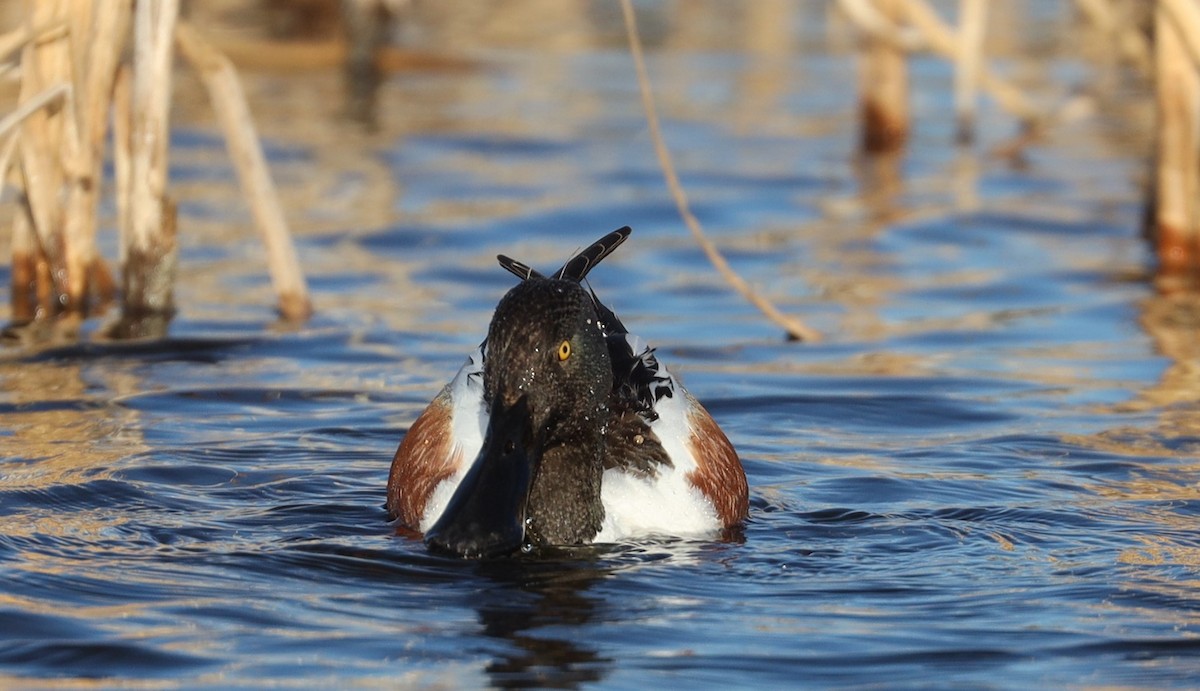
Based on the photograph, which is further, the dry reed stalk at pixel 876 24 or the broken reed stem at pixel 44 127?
the dry reed stalk at pixel 876 24

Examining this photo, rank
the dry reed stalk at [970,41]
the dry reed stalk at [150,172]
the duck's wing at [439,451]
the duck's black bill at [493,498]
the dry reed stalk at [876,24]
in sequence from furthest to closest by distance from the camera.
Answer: the dry reed stalk at [876,24]
the dry reed stalk at [970,41]
the dry reed stalk at [150,172]
the duck's wing at [439,451]
the duck's black bill at [493,498]

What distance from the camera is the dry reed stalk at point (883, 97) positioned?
39.1 ft

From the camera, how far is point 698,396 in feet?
23.5

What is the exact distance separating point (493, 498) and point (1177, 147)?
5.03 m

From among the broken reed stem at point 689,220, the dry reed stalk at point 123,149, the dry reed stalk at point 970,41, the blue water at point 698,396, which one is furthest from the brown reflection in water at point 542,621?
the dry reed stalk at point 970,41

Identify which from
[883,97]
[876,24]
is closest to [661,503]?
[876,24]

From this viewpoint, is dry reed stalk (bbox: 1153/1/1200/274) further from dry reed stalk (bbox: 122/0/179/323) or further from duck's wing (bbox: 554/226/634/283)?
dry reed stalk (bbox: 122/0/179/323)

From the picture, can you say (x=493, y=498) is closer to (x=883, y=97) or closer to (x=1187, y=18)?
(x=1187, y=18)

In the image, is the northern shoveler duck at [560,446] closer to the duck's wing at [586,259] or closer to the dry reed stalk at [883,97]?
the duck's wing at [586,259]

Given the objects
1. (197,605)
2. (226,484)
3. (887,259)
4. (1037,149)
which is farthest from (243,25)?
(197,605)

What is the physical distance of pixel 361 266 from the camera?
9555mm

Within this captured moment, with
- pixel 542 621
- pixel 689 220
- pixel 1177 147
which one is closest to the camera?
pixel 542 621

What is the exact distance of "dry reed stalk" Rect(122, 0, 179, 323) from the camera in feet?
22.6

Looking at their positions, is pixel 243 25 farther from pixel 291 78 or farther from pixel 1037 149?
pixel 1037 149
